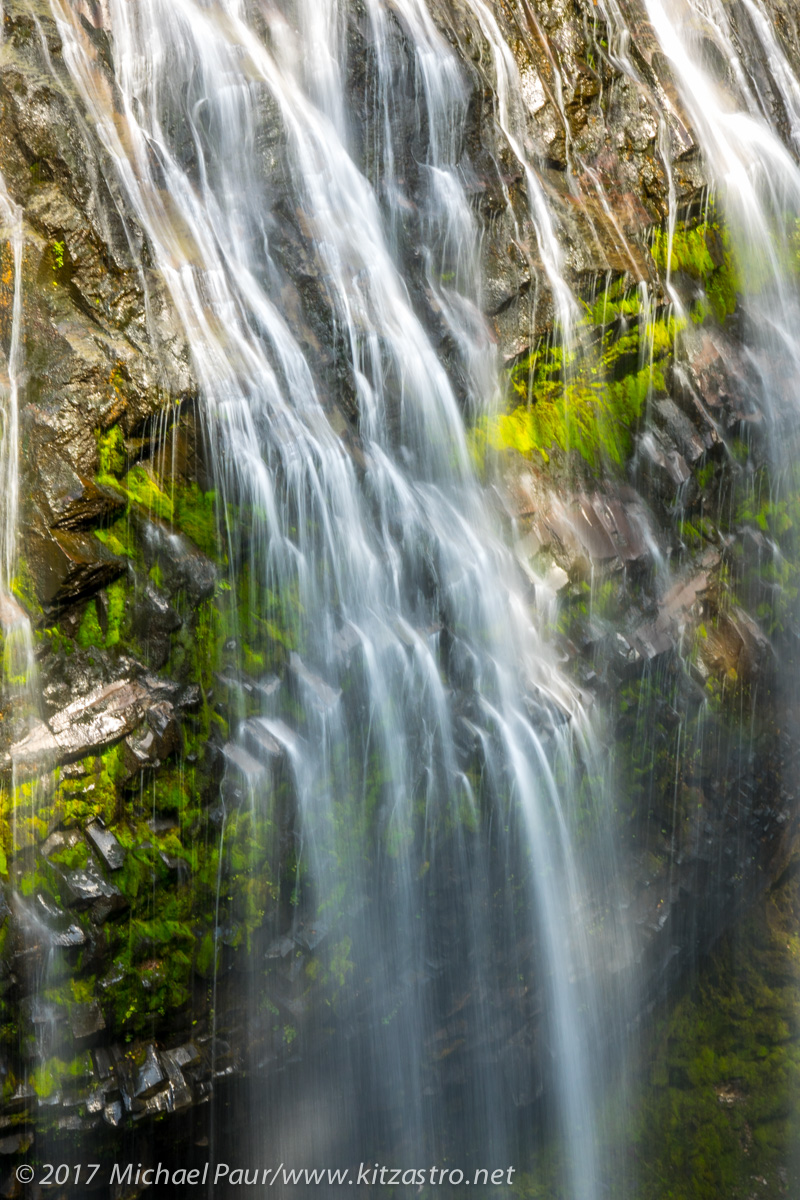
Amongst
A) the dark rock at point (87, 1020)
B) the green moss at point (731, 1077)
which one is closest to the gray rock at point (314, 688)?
the dark rock at point (87, 1020)

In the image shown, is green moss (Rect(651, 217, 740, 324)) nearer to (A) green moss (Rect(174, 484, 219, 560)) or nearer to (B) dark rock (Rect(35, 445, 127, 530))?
(A) green moss (Rect(174, 484, 219, 560))

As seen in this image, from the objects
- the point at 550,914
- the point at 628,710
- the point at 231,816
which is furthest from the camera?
the point at 628,710

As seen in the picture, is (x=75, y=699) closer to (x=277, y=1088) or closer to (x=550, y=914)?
(x=277, y=1088)

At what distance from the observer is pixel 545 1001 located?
758cm

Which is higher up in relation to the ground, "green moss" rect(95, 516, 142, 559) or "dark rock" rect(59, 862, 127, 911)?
"green moss" rect(95, 516, 142, 559)

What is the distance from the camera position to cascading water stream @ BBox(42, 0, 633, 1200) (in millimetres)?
6680

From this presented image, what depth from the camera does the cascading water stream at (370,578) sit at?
21.9 ft

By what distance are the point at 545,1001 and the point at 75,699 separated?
434cm

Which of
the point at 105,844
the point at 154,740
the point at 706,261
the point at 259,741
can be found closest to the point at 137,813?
the point at 105,844

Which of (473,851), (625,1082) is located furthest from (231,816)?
(625,1082)

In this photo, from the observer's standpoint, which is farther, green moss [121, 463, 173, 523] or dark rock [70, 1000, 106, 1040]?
green moss [121, 463, 173, 523]

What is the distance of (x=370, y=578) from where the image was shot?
22.9 feet

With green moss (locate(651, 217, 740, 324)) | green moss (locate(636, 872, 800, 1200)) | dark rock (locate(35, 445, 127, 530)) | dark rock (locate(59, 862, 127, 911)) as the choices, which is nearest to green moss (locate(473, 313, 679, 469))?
green moss (locate(651, 217, 740, 324))

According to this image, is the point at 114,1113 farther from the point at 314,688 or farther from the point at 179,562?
the point at 179,562
